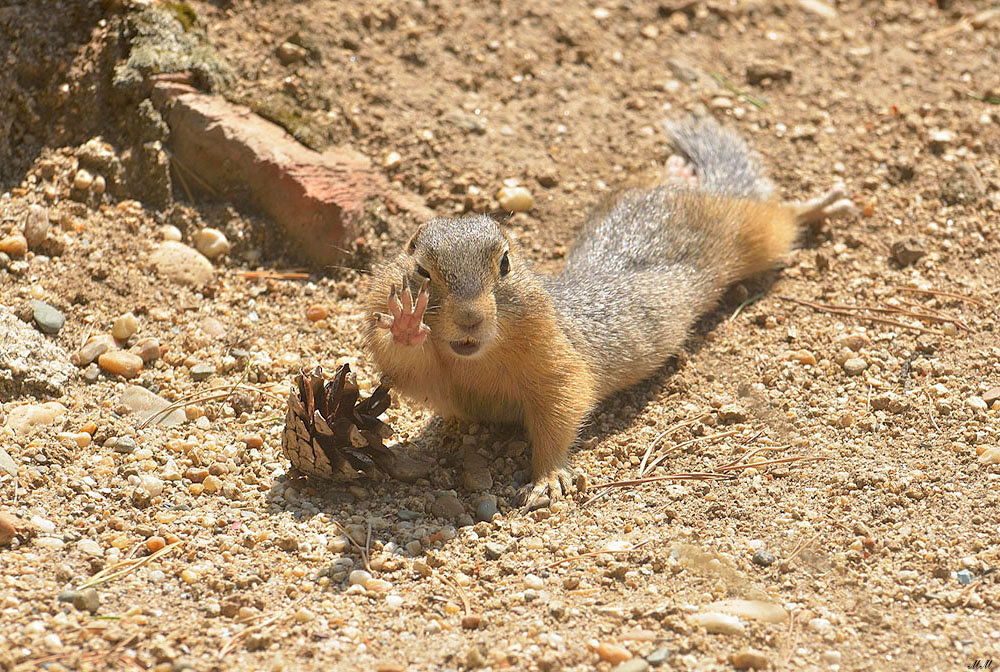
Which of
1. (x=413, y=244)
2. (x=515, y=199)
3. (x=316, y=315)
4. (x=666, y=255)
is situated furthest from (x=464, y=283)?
(x=515, y=199)

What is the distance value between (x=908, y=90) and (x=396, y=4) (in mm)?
3847

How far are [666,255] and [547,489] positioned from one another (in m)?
2.07

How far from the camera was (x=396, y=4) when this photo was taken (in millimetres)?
7625

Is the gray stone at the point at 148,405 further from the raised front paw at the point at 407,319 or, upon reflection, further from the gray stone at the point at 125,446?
the raised front paw at the point at 407,319

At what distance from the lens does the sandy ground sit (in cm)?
381

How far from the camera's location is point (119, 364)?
538cm

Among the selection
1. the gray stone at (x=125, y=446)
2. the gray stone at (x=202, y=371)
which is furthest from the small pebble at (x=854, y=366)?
the gray stone at (x=125, y=446)

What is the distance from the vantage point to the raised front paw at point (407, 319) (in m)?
4.38

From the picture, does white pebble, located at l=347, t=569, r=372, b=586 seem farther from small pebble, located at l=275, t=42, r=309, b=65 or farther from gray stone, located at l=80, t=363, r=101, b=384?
small pebble, located at l=275, t=42, r=309, b=65

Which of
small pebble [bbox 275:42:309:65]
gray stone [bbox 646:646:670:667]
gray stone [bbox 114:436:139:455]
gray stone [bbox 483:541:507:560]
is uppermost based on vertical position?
small pebble [bbox 275:42:309:65]

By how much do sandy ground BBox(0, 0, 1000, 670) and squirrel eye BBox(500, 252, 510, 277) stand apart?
100 cm

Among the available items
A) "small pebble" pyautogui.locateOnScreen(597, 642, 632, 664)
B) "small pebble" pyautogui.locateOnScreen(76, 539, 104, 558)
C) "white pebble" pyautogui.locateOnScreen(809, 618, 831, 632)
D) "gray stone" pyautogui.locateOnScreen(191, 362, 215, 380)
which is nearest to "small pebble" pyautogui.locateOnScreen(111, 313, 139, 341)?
"gray stone" pyautogui.locateOnScreen(191, 362, 215, 380)

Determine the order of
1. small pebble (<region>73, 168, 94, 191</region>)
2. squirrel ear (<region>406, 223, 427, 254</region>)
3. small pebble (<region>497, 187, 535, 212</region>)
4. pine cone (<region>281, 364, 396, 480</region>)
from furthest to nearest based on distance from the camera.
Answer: small pebble (<region>497, 187, 535, 212</region>) → small pebble (<region>73, 168, 94, 191</region>) → squirrel ear (<region>406, 223, 427, 254</region>) → pine cone (<region>281, 364, 396, 480</region>)

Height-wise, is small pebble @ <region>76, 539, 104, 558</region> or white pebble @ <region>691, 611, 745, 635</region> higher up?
small pebble @ <region>76, 539, 104, 558</region>
